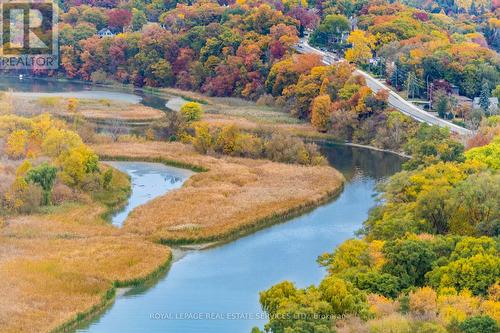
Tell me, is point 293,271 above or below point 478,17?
below

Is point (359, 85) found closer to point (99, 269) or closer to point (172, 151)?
point (172, 151)

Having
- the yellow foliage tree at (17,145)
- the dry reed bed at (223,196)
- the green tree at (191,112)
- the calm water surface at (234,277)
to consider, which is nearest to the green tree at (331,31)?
the green tree at (191,112)

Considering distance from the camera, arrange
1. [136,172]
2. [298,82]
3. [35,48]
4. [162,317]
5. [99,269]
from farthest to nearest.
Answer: [35,48]
[298,82]
[136,172]
[99,269]
[162,317]

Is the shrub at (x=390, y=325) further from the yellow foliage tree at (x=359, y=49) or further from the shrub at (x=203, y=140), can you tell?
the yellow foliage tree at (x=359, y=49)

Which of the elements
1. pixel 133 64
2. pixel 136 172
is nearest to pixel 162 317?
pixel 136 172

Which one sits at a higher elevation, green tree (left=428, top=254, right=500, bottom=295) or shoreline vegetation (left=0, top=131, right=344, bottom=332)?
green tree (left=428, top=254, right=500, bottom=295)

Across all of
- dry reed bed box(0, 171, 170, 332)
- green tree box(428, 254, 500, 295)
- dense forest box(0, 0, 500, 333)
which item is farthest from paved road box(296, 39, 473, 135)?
green tree box(428, 254, 500, 295)

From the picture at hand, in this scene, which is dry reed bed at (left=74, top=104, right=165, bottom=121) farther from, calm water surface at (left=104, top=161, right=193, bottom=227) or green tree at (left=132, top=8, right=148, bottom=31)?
green tree at (left=132, top=8, right=148, bottom=31)
